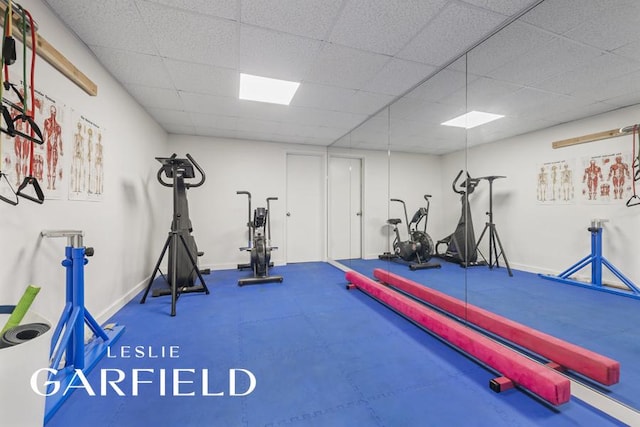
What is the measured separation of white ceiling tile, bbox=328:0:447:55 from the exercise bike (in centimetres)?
266

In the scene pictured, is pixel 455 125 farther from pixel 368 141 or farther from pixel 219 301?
pixel 219 301

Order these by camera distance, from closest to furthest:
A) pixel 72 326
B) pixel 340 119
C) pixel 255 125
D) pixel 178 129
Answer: pixel 72 326 < pixel 340 119 < pixel 255 125 < pixel 178 129

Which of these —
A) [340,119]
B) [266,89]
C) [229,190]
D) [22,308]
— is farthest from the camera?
[229,190]

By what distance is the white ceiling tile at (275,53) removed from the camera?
2143 millimetres

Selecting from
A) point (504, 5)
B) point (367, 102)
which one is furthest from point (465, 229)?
point (504, 5)

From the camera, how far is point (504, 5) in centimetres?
182

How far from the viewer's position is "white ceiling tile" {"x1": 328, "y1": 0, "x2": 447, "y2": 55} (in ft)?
5.96

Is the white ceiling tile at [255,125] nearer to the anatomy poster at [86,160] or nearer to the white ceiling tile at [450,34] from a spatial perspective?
the anatomy poster at [86,160]

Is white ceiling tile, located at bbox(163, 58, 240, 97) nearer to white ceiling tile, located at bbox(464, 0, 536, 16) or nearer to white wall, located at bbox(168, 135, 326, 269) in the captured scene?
white wall, located at bbox(168, 135, 326, 269)

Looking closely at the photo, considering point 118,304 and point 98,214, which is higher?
point 98,214

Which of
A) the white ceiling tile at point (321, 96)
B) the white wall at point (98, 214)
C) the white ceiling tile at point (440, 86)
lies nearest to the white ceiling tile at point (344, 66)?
the white ceiling tile at point (321, 96)

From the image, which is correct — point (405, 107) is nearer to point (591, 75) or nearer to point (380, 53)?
point (380, 53)

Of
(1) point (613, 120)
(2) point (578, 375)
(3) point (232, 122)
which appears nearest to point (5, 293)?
(3) point (232, 122)

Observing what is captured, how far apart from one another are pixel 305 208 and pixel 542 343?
455 cm
